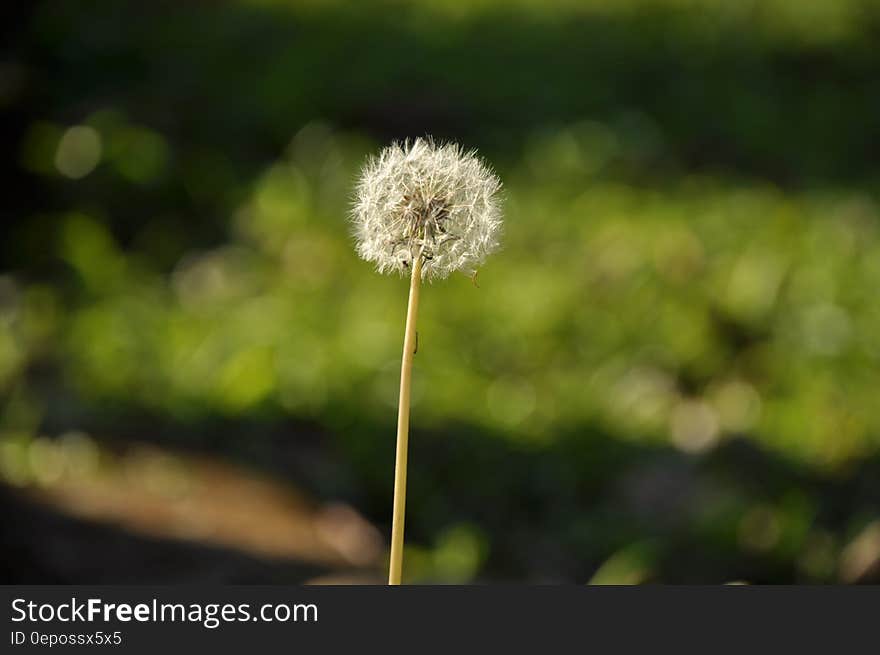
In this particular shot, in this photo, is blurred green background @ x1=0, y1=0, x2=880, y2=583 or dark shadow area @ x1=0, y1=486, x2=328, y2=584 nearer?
dark shadow area @ x1=0, y1=486, x2=328, y2=584

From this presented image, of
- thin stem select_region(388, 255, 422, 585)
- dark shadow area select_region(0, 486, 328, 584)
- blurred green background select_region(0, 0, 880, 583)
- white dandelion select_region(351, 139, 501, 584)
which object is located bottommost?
thin stem select_region(388, 255, 422, 585)

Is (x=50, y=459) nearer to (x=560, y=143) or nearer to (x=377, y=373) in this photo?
(x=377, y=373)

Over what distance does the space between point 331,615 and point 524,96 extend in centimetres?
571

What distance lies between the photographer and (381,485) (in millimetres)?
3619

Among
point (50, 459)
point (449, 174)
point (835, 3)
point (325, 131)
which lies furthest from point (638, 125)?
point (449, 174)

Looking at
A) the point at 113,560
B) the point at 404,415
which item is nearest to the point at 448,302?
the point at 113,560

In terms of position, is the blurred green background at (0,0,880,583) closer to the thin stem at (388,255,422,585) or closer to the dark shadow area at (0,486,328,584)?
the dark shadow area at (0,486,328,584)

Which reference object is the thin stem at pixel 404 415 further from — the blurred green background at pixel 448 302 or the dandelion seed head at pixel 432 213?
the blurred green background at pixel 448 302

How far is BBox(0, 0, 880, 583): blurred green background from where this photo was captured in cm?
338

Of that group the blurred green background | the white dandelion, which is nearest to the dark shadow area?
the blurred green background

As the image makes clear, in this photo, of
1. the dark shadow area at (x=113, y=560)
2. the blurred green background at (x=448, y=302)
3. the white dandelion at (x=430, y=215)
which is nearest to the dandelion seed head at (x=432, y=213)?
the white dandelion at (x=430, y=215)

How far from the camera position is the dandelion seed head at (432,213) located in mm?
1429

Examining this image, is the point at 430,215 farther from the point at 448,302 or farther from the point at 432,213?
the point at 448,302

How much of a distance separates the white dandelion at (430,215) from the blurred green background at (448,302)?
167 cm
